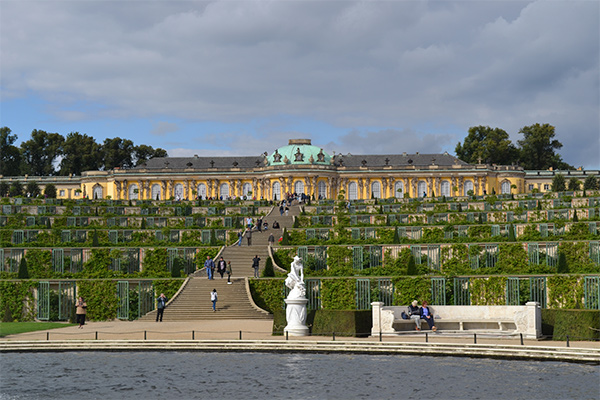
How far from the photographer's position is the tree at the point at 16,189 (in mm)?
102188

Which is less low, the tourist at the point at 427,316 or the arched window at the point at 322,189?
the arched window at the point at 322,189

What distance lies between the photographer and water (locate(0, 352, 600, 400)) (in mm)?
19984

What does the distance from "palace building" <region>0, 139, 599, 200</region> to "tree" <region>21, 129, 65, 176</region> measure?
23.1 ft

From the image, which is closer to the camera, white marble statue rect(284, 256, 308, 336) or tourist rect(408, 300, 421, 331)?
white marble statue rect(284, 256, 308, 336)

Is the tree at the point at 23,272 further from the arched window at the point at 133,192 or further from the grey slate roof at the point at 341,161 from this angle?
the grey slate roof at the point at 341,161

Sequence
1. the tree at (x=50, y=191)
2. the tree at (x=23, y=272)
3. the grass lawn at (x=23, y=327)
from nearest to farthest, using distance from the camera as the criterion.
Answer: the grass lawn at (x=23, y=327), the tree at (x=23, y=272), the tree at (x=50, y=191)

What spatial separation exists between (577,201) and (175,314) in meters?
37.9

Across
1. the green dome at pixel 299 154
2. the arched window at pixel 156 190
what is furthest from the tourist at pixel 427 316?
the arched window at pixel 156 190

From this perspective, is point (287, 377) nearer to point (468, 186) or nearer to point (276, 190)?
point (276, 190)

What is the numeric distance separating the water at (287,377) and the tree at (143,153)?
9642 cm

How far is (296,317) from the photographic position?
29.4 metres

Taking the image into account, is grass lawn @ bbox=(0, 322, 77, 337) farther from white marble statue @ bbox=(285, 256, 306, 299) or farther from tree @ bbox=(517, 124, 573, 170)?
tree @ bbox=(517, 124, 573, 170)

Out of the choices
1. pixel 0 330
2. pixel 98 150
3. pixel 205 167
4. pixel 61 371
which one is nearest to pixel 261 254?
pixel 0 330

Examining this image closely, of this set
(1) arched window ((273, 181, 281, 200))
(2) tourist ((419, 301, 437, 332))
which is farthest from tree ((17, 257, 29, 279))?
(1) arched window ((273, 181, 281, 200))
